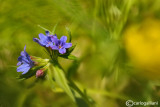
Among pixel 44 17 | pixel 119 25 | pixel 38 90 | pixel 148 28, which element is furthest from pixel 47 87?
pixel 148 28

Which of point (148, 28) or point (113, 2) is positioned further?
point (148, 28)

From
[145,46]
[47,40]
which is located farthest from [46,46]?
[145,46]

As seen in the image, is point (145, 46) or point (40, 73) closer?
point (40, 73)

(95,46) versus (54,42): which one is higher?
(54,42)

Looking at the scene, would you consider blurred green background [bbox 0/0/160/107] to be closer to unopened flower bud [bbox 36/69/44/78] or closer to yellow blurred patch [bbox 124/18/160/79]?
yellow blurred patch [bbox 124/18/160/79]

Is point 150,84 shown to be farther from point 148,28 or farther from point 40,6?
point 40,6

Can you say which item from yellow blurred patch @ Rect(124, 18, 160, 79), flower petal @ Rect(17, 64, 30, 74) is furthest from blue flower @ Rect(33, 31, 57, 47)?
yellow blurred patch @ Rect(124, 18, 160, 79)

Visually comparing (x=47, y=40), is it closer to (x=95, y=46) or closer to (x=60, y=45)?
(x=60, y=45)
